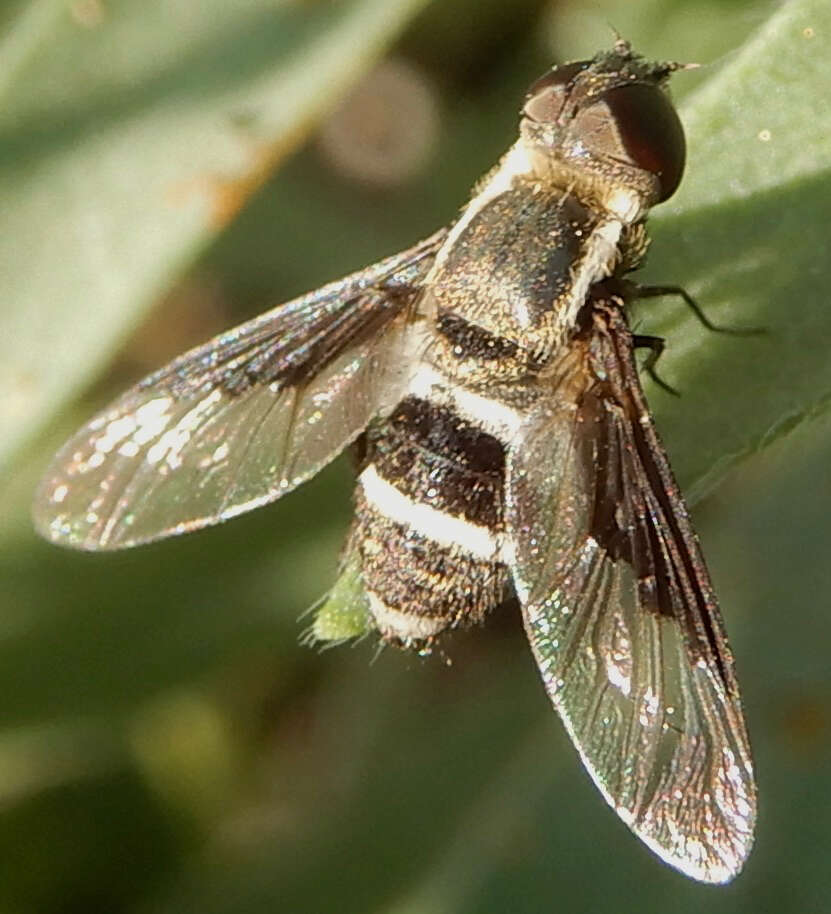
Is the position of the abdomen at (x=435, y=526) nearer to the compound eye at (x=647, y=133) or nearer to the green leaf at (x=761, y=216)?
the green leaf at (x=761, y=216)

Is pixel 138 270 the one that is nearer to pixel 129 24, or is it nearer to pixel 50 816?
pixel 129 24

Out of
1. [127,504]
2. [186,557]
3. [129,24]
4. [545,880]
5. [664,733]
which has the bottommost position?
[545,880]

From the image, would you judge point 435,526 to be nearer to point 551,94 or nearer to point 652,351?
point 652,351

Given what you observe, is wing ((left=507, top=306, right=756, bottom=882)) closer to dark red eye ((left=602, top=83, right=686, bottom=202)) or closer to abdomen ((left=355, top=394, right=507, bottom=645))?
abdomen ((left=355, top=394, right=507, bottom=645))

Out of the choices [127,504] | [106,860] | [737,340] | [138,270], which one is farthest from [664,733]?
[106,860]

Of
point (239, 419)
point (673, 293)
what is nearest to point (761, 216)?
point (673, 293)

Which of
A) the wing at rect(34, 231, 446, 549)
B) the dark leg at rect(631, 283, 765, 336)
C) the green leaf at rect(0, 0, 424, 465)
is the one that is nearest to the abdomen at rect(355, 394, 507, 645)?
the wing at rect(34, 231, 446, 549)
